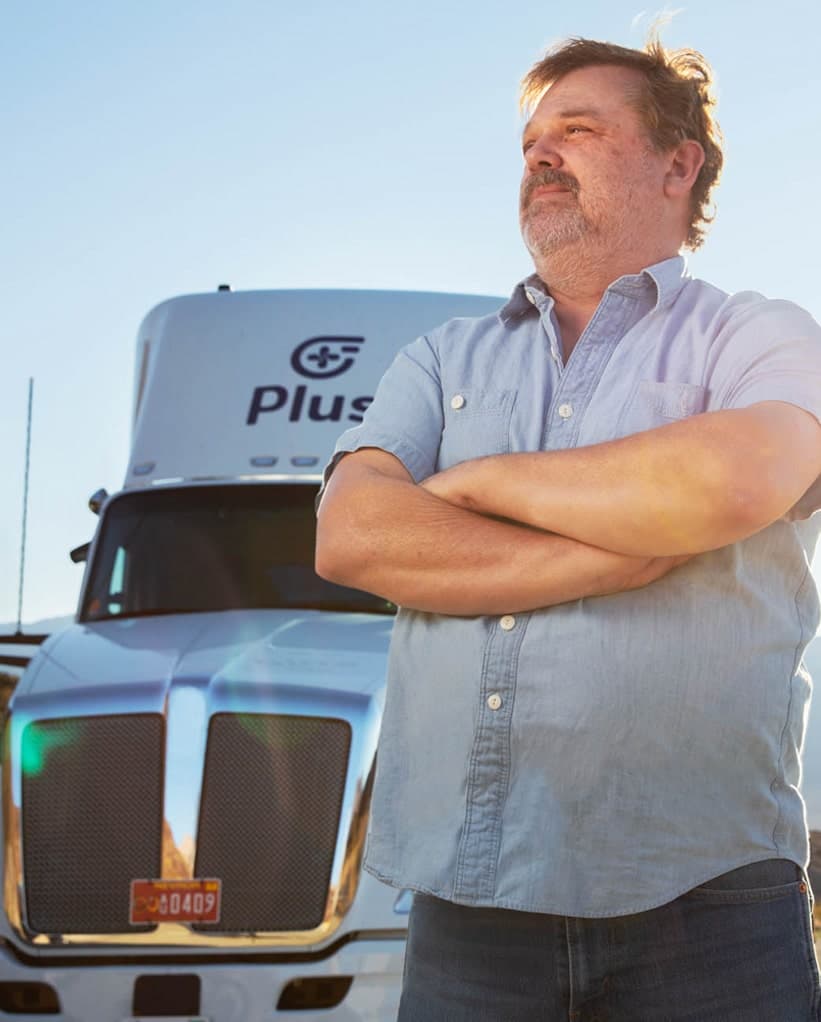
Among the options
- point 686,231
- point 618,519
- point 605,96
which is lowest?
point 618,519

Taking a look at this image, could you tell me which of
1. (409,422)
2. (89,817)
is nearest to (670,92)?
(409,422)

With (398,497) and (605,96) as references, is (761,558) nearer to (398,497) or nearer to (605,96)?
(398,497)

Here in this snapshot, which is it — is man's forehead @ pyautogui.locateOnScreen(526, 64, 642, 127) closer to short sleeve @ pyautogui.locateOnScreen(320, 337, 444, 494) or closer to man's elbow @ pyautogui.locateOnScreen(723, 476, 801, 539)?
short sleeve @ pyautogui.locateOnScreen(320, 337, 444, 494)

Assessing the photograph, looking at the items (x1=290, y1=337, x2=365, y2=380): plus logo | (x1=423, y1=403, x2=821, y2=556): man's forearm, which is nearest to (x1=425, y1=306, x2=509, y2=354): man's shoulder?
(x1=423, y1=403, x2=821, y2=556): man's forearm

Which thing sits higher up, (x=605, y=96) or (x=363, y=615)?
(x=605, y=96)

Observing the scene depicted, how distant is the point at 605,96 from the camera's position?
2742mm

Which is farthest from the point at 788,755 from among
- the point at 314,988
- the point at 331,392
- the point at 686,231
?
the point at 331,392

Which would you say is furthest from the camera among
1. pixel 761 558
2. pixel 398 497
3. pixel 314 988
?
pixel 314 988

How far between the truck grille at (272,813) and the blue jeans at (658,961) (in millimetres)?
2688

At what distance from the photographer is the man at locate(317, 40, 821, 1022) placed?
2178 mm

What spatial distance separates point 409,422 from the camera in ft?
8.68

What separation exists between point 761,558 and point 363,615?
3.72 metres

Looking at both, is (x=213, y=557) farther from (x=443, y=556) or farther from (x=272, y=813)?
(x=443, y=556)

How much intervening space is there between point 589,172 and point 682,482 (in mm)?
743
